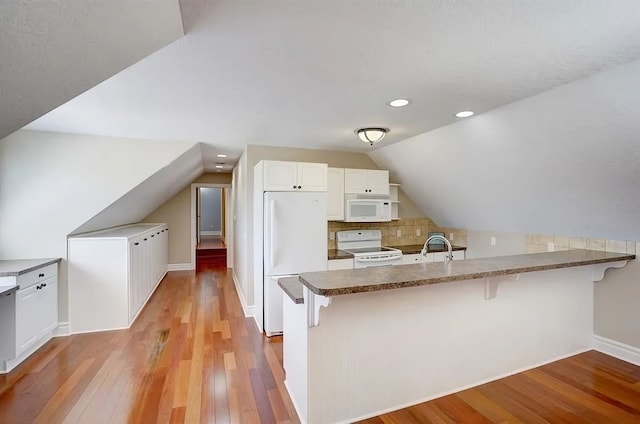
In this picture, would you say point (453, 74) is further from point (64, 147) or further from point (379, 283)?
point (64, 147)

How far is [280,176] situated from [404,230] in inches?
98.9

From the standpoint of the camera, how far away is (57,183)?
342 centimetres

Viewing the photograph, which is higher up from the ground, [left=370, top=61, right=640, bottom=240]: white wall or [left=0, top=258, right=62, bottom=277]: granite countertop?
[left=370, top=61, right=640, bottom=240]: white wall

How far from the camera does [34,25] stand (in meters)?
1.02

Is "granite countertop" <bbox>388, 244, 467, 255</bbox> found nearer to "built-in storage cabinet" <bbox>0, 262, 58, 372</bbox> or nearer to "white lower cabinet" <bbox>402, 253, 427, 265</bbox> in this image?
"white lower cabinet" <bbox>402, 253, 427, 265</bbox>

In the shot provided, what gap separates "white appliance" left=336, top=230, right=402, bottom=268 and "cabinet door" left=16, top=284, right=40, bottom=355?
342 cm

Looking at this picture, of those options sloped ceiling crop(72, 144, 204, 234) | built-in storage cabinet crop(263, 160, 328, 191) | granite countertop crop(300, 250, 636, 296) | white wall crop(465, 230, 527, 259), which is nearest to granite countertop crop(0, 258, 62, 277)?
sloped ceiling crop(72, 144, 204, 234)

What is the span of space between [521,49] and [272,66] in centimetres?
142

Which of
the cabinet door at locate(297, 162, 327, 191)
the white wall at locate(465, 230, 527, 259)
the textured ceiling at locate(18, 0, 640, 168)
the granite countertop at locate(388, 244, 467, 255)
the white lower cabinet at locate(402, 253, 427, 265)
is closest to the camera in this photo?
the textured ceiling at locate(18, 0, 640, 168)

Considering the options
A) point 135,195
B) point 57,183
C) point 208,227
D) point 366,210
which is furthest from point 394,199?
point 208,227

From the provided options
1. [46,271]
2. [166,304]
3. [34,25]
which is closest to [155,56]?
[34,25]

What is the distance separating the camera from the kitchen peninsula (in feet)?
6.73

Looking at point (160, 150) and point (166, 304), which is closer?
point (160, 150)

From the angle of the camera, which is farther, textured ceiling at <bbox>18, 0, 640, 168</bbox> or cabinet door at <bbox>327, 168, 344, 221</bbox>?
cabinet door at <bbox>327, 168, 344, 221</bbox>
